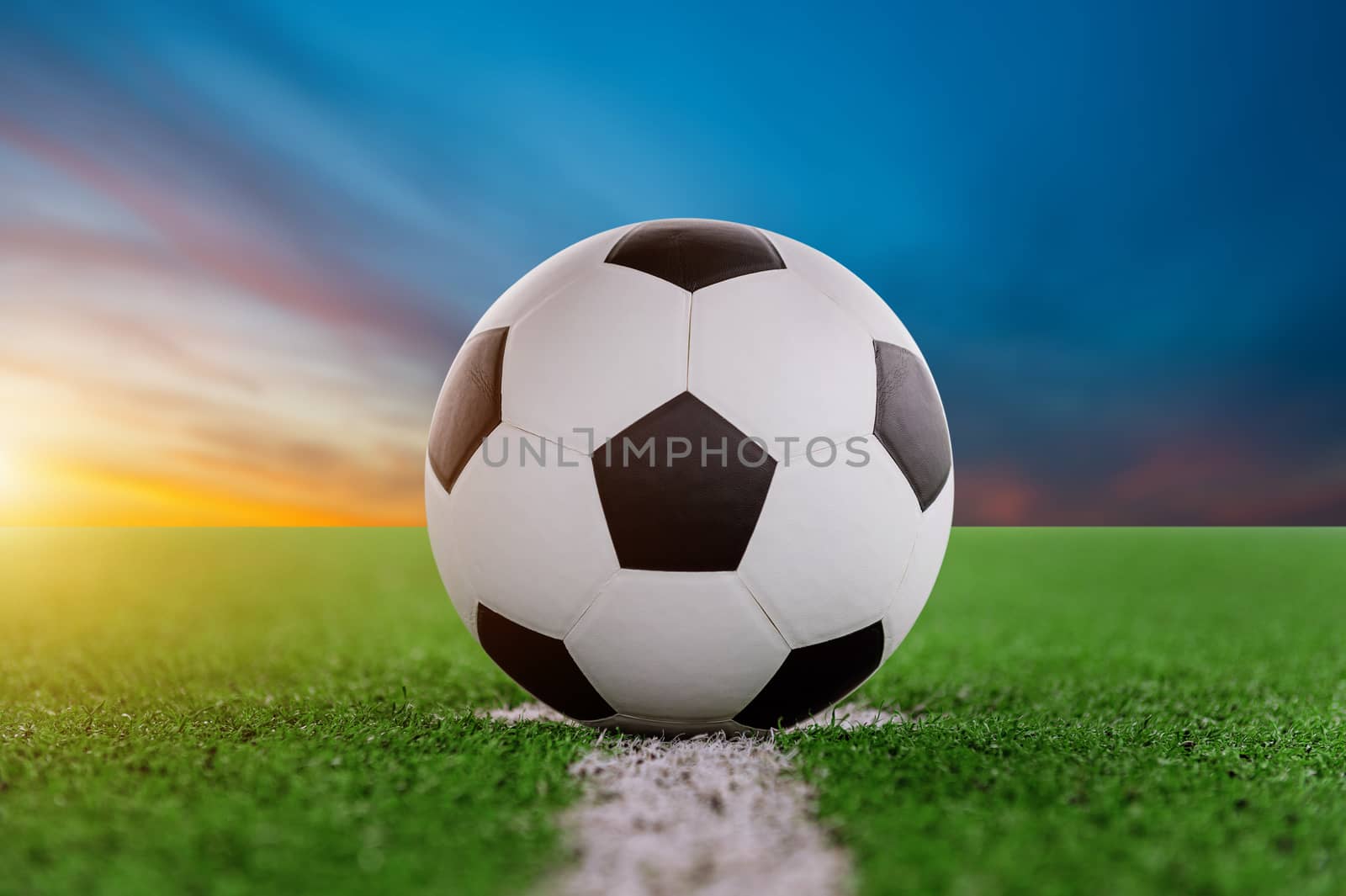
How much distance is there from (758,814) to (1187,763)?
166cm

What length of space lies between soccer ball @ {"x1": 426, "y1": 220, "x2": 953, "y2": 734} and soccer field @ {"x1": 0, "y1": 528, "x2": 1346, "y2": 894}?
0.36 meters

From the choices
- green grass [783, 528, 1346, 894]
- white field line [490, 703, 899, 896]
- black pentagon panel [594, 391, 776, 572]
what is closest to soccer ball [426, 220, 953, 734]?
black pentagon panel [594, 391, 776, 572]

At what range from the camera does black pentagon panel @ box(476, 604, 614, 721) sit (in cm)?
296

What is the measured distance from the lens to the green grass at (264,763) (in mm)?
1994

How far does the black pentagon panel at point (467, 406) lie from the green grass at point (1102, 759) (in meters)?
1.56

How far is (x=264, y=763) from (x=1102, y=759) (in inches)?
110

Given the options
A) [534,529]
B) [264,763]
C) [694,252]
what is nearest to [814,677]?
[534,529]

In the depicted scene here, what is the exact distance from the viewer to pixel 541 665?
302cm

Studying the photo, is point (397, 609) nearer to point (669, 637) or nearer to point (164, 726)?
point (164, 726)

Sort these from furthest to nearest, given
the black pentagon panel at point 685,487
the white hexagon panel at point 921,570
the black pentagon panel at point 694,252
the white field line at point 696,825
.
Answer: the white hexagon panel at point 921,570, the black pentagon panel at point 694,252, the black pentagon panel at point 685,487, the white field line at point 696,825

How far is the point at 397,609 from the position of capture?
7.66 metres

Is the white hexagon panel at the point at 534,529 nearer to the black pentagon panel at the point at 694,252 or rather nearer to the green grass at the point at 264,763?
→ the green grass at the point at 264,763

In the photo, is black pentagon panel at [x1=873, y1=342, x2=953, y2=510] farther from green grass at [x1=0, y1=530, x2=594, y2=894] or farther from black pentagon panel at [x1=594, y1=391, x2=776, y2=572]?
green grass at [x1=0, y1=530, x2=594, y2=894]

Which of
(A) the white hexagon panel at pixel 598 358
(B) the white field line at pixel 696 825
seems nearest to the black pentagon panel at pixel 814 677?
(B) the white field line at pixel 696 825
